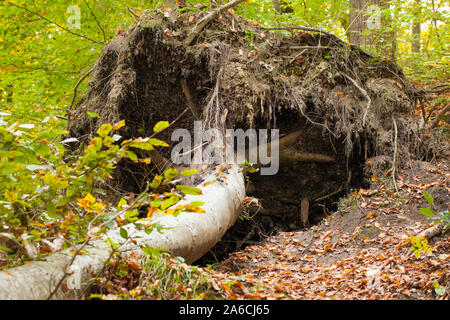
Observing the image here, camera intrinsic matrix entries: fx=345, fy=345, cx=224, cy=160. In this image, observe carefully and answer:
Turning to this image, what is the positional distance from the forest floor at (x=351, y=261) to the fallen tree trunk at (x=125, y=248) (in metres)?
0.20

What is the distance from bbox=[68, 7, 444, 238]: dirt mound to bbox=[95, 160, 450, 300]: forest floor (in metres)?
0.96

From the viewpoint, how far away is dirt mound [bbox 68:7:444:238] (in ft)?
18.3

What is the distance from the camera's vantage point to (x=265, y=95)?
228 inches

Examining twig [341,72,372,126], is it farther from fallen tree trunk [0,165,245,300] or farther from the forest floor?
fallen tree trunk [0,165,245,300]

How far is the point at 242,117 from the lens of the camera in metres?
5.51

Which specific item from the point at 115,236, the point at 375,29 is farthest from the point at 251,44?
the point at 115,236

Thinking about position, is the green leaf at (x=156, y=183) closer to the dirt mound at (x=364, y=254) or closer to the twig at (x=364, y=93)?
the dirt mound at (x=364, y=254)

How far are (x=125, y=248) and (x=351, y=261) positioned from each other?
2915mm

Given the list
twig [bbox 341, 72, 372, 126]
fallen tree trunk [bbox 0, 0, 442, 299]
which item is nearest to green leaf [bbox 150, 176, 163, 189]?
fallen tree trunk [bbox 0, 0, 442, 299]

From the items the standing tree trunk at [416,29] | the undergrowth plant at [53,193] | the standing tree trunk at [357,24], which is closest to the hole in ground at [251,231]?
the undergrowth plant at [53,193]

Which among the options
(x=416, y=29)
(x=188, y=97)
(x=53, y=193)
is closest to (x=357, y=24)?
(x=188, y=97)
